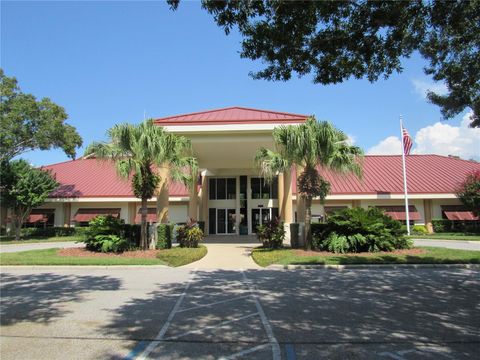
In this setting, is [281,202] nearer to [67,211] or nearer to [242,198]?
[242,198]

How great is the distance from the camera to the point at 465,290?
8773mm

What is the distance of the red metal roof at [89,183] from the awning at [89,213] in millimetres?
1420

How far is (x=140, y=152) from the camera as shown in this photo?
51.9 feet

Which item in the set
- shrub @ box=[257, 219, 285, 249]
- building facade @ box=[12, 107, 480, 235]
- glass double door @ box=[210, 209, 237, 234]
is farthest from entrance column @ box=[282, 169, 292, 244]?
glass double door @ box=[210, 209, 237, 234]

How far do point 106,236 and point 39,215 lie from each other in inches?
806

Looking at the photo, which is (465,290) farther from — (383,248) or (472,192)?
(472,192)

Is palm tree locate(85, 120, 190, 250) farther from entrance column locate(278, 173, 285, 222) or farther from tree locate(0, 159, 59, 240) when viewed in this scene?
tree locate(0, 159, 59, 240)

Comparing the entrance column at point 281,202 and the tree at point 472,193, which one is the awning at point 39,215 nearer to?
the entrance column at point 281,202

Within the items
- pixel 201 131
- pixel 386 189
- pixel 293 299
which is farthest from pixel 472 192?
pixel 293 299

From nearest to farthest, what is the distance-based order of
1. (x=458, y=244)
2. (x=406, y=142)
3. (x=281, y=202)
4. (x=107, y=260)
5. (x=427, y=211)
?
(x=107, y=260)
(x=458, y=244)
(x=281, y=202)
(x=406, y=142)
(x=427, y=211)

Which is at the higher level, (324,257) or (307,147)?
(307,147)

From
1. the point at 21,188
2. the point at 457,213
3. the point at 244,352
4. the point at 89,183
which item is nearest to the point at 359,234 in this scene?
the point at 244,352

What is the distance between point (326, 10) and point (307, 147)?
9927 mm

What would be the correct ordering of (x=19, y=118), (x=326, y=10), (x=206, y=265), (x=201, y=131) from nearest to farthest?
(x=326, y=10), (x=206, y=265), (x=201, y=131), (x=19, y=118)
